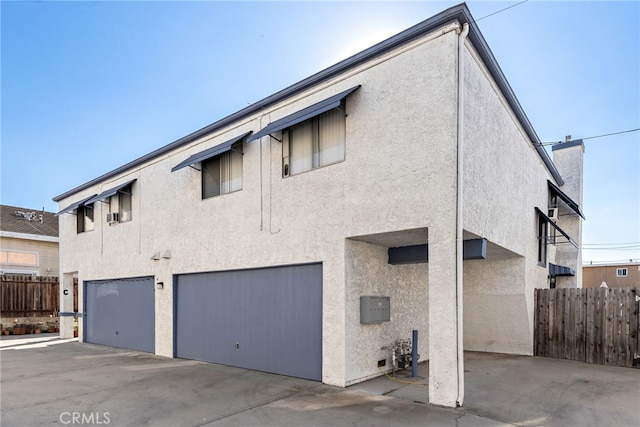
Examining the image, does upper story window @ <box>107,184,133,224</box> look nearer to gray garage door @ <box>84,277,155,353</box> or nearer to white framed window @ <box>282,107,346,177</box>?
gray garage door @ <box>84,277,155,353</box>

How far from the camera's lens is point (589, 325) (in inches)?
376

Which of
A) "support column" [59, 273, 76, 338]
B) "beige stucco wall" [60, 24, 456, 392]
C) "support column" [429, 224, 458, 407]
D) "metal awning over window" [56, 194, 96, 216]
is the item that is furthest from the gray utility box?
"support column" [59, 273, 76, 338]

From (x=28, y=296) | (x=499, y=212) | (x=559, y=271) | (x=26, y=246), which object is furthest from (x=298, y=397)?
(x=26, y=246)

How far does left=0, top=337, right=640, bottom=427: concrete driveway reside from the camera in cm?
552

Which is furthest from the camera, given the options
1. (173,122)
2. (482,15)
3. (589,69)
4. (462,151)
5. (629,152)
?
(173,122)

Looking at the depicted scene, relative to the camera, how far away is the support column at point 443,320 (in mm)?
5871

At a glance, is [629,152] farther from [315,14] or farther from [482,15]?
[315,14]

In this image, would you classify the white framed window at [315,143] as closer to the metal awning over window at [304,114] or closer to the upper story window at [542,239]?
the metal awning over window at [304,114]

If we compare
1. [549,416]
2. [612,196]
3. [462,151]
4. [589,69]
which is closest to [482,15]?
[462,151]

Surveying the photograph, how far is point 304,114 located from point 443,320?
4418 mm

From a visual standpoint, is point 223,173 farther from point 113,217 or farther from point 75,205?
point 75,205

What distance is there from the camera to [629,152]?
11906 mm

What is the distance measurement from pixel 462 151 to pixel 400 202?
49.1 inches

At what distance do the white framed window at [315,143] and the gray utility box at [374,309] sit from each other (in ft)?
8.90
